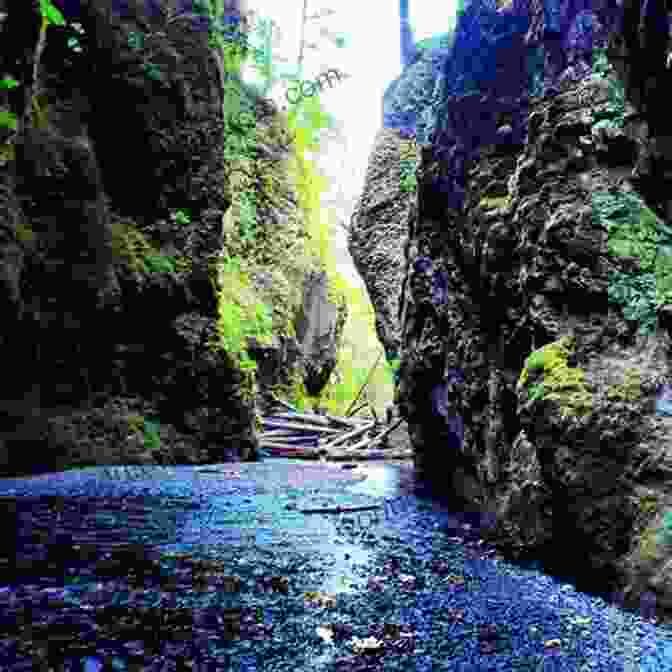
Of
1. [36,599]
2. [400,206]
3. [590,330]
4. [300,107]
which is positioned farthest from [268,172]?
[36,599]

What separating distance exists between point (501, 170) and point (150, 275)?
6269 millimetres

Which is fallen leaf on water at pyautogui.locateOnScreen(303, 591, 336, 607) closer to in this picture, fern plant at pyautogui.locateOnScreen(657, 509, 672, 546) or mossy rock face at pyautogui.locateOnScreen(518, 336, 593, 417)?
fern plant at pyautogui.locateOnScreen(657, 509, 672, 546)

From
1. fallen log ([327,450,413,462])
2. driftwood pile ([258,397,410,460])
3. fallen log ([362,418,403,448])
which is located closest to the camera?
fallen log ([327,450,413,462])

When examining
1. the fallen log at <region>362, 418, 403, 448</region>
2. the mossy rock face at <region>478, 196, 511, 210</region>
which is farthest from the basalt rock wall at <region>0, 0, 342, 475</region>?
the mossy rock face at <region>478, 196, 511, 210</region>

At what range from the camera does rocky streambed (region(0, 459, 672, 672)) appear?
2756 millimetres

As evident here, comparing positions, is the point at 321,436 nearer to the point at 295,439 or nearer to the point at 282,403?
the point at 295,439

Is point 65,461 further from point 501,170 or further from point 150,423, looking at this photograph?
point 501,170

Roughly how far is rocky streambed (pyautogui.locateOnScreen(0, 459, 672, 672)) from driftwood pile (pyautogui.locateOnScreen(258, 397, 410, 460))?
7863mm

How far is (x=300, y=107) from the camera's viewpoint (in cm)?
2258

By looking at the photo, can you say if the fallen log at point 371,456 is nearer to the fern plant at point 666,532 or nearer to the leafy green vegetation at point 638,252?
the leafy green vegetation at point 638,252

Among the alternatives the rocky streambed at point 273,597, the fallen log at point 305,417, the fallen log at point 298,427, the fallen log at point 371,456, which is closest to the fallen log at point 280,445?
the fallen log at point 371,456

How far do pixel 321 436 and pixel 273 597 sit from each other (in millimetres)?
12541

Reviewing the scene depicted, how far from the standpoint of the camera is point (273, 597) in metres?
3.56

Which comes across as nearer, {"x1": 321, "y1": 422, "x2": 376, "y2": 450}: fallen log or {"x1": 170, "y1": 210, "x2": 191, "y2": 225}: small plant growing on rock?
{"x1": 170, "y1": 210, "x2": 191, "y2": 225}: small plant growing on rock
